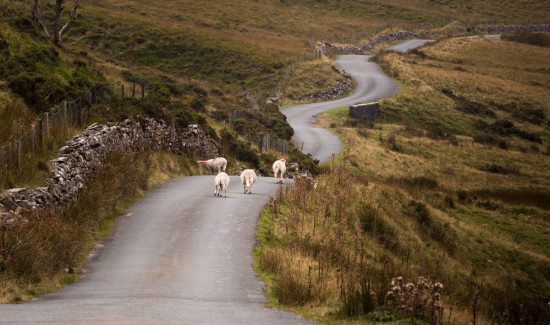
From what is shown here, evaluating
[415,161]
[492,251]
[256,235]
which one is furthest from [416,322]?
[415,161]

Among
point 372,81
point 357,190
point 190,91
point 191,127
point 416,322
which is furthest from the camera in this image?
point 372,81

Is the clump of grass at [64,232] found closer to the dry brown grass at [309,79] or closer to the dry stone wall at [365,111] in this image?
the dry stone wall at [365,111]

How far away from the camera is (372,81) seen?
7650 centimetres

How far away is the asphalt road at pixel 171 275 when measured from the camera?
886 centimetres

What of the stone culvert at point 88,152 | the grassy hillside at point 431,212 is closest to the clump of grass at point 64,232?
the stone culvert at point 88,152

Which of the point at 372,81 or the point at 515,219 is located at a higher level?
the point at 372,81

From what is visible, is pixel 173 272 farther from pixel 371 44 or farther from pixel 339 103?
pixel 371 44

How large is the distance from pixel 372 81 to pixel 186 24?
1098 inches

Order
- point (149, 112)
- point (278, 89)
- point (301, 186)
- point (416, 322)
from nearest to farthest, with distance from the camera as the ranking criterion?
point (416, 322)
point (301, 186)
point (149, 112)
point (278, 89)

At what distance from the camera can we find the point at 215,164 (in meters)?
26.5

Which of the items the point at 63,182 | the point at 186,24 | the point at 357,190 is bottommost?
the point at 357,190

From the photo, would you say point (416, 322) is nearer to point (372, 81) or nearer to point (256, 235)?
point (256, 235)

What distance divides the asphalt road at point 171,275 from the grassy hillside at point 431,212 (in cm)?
76

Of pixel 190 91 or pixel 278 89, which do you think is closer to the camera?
pixel 190 91
